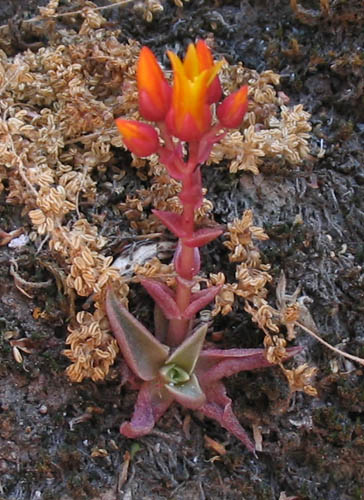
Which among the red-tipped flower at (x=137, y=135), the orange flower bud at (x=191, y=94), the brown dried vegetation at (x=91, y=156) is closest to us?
the orange flower bud at (x=191, y=94)

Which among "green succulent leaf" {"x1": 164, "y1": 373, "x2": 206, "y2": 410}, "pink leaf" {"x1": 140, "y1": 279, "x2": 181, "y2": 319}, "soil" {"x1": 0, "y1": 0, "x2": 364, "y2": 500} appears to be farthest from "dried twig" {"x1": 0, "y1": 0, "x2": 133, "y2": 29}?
"green succulent leaf" {"x1": 164, "y1": 373, "x2": 206, "y2": 410}

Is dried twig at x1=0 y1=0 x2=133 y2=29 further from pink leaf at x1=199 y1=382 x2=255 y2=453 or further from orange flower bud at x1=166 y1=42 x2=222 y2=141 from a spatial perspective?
pink leaf at x1=199 y1=382 x2=255 y2=453

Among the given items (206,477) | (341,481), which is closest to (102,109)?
(206,477)

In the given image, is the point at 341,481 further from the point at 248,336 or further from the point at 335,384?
the point at 248,336

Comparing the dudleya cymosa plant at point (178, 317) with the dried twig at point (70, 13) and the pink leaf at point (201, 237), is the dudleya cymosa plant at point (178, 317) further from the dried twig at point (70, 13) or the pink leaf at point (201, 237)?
the dried twig at point (70, 13)

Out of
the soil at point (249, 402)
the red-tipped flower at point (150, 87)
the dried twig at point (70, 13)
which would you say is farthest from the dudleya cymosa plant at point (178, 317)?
the dried twig at point (70, 13)

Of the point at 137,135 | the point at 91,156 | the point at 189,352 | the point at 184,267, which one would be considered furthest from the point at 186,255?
the point at 91,156

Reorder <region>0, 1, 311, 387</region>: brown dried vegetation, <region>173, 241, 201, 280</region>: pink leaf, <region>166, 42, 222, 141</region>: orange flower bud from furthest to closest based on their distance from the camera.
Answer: <region>0, 1, 311, 387</region>: brown dried vegetation → <region>173, 241, 201, 280</region>: pink leaf → <region>166, 42, 222, 141</region>: orange flower bud
